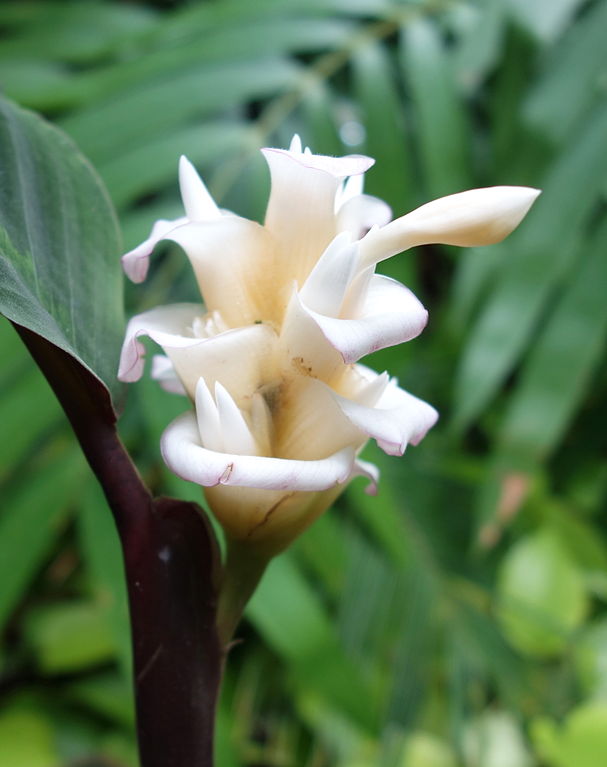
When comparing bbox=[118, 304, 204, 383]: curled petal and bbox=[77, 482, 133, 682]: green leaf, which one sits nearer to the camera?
bbox=[118, 304, 204, 383]: curled petal

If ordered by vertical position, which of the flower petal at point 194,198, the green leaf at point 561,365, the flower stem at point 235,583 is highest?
the flower petal at point 194,198

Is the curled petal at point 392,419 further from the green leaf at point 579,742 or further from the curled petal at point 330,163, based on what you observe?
the green leaf at point 579,742

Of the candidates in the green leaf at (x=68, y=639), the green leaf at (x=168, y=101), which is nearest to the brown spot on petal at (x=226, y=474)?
the green leaf at (x=168, y=101)

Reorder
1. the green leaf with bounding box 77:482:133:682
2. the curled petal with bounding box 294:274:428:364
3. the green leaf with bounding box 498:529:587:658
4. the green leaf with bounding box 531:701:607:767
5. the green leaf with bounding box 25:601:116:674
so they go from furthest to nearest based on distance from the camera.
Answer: the green leaf with bounding box 25:601:116:674 → the green leaf with bounding box 498:529:587:658 → the green leaf with bounding box 77:482:133:682 → the green leaf with bounding box 531:701:607:767 → the curled petal with bounding box 294:274:428:364

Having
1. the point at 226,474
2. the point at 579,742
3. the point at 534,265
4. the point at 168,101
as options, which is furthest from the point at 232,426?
the point at 168,101

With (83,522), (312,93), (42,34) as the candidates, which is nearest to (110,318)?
(83,522)

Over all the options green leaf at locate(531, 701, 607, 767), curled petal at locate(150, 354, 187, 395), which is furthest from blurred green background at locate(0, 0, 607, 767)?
curled petal at locate(150, 354, 187, 395)

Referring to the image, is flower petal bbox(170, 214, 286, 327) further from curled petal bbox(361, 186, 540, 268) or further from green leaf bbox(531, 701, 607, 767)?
green leaf bbox(531, 701, 607, 767)

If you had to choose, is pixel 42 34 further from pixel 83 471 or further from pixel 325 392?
pixel 325 392

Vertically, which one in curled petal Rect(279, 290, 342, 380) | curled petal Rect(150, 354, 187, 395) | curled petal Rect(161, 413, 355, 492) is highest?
curled petal Rect(279, 290, 342, 380)
